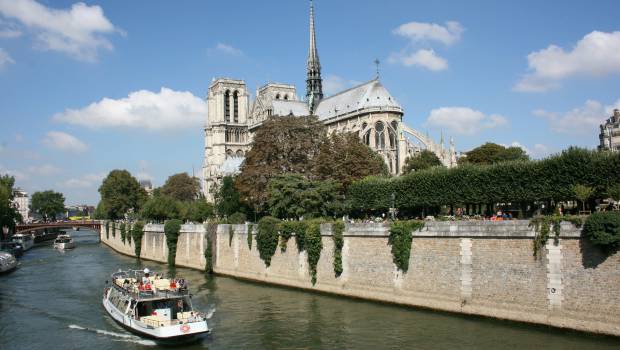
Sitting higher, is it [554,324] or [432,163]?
[432,163]

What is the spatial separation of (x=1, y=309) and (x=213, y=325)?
43.6ft

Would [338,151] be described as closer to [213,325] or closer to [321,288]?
[321,288]

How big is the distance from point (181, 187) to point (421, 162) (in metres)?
66.9

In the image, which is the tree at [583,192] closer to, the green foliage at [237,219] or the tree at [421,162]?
the green foliage at [237,219]

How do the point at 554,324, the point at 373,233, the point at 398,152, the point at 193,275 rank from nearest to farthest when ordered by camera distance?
1. the point at 554,324
2. the point at 373,233
3. the point at 193,275
4. the point at 398,152

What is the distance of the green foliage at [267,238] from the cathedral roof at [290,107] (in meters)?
65.1

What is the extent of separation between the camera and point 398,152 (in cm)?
8031

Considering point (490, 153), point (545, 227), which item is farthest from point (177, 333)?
point (490, 153)

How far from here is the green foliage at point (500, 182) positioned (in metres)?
27.6

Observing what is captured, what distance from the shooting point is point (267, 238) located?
39.6 metres

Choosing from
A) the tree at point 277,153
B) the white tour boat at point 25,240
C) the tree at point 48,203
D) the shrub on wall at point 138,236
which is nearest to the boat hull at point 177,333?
the tree at point 277,153

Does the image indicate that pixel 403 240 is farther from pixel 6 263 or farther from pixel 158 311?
pixel 6 263

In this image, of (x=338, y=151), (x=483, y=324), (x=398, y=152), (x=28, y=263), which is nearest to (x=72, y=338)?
(x=483, y=324)

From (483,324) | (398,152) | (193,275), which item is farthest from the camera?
(398,152)
